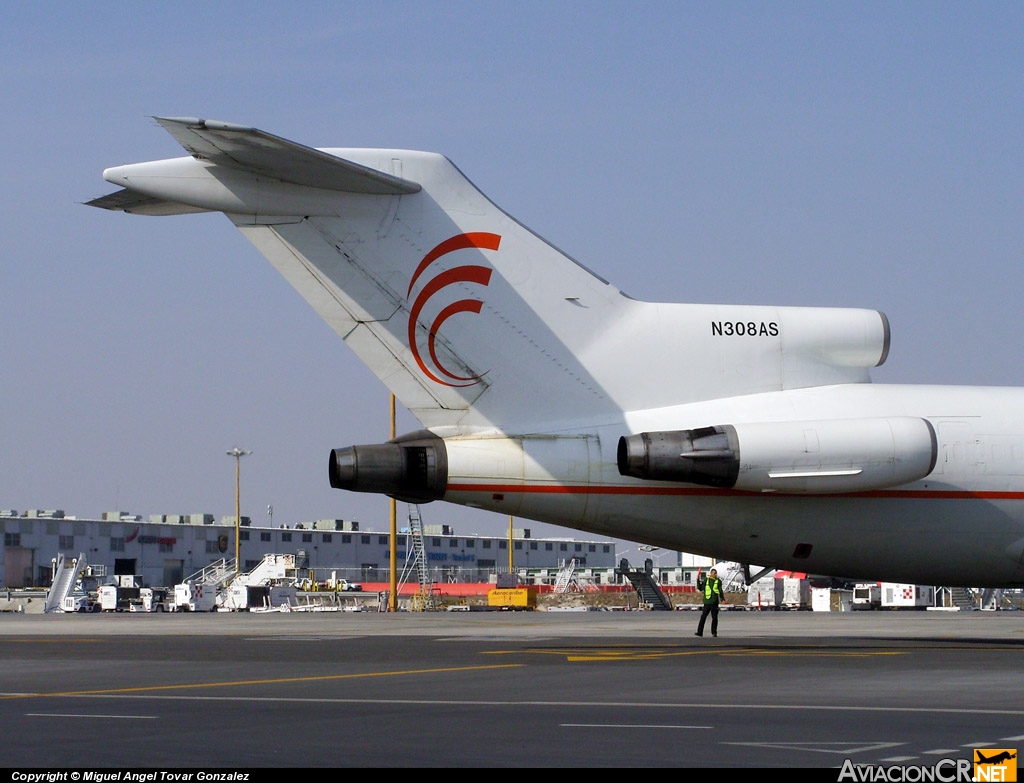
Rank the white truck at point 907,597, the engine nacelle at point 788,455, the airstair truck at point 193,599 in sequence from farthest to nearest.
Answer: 1. the airstair truck at point 193,599
2. the white truck at point 907,597
3. the engine nacelle at point 788,455

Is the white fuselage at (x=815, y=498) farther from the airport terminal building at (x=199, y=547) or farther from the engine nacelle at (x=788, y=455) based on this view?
the airport terminal building at (x=199, y=547)

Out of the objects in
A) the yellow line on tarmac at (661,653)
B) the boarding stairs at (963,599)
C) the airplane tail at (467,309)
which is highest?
the airplane tail at (467,309)

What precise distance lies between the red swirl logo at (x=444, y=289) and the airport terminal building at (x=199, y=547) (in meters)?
62.7

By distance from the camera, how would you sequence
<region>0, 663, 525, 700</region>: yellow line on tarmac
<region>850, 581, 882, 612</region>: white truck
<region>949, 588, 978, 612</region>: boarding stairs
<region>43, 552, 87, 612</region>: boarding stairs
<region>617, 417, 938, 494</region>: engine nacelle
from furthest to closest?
<region>850, 581, 882, 612</region>: white truck → <region>949, 588, 978, 612</region>: boarding stairs → <region>43, 552, 87, 612</region>: boarding stairs → <region>617, 417, 938, 494</region>: engine nacelle → <region>0, 663, 525, 700</region>: yellow line on tarmac

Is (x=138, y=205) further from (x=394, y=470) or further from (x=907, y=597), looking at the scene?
(x=907, y=597)

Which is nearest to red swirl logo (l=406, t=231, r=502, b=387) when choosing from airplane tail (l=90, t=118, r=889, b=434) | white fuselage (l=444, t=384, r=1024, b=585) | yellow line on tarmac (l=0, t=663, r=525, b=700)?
airplane tail (l=90, t=118, r=889, b=434)

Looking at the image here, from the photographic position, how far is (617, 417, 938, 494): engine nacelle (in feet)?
62.1

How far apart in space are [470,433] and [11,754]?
11377 millimetres

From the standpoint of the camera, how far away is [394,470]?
62.6 feet

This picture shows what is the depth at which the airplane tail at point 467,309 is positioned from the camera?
18.3 m

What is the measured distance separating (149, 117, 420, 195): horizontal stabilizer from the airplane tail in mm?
34

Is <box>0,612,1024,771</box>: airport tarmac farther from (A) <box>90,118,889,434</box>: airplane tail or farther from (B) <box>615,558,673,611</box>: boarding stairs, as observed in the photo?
(B) <box>615,558,673,611</box>: boarding stairs

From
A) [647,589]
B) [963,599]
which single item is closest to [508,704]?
[647,589]

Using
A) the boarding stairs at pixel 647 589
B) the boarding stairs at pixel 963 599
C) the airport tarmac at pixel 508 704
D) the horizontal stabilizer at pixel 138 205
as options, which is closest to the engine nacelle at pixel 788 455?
the airport tarmac at pixel 508 704
